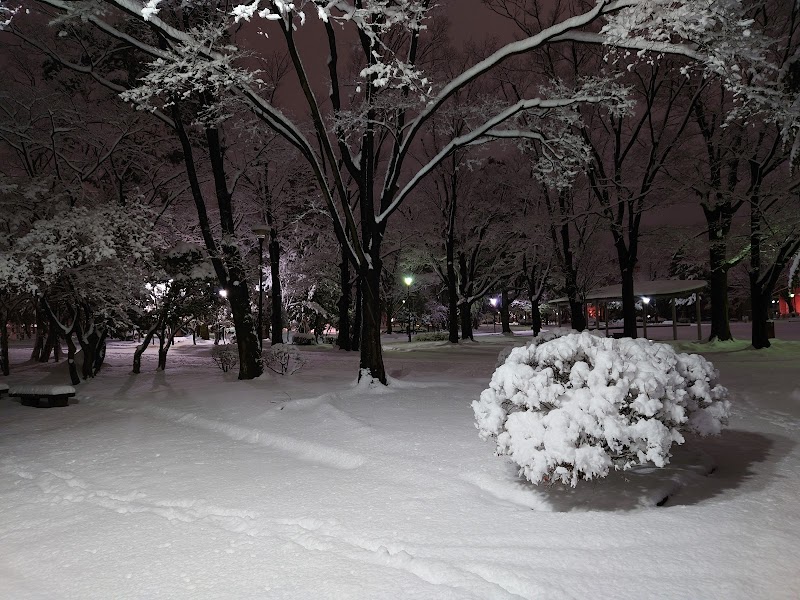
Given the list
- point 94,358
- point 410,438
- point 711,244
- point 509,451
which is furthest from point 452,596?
point 711,244

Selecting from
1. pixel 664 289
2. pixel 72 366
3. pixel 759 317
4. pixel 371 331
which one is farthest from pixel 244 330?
pixel 664 289

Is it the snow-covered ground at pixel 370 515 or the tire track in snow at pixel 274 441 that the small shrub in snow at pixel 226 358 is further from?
the snow-covered ground at pixel 370 515

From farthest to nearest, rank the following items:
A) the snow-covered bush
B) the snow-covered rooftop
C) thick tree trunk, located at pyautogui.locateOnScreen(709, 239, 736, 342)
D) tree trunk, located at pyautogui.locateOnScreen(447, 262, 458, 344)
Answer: the snow-covered rooftop
tree trunk, located at pyautogui.locateOnScreen(447, 262, 458, 344)
thick tree trunk, located at pyautogui.locateOnScreen(709, 239, 736, 342)
the snow-covered bush

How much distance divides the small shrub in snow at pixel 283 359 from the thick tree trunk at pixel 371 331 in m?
3.64

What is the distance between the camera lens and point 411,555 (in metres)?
3.63

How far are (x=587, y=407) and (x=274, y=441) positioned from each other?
14.8 ft

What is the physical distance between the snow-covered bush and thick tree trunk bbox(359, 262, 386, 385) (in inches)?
241

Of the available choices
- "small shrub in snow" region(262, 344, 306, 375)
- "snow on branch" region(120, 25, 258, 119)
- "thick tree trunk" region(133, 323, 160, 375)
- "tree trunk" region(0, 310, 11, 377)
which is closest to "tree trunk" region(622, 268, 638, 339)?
"small shrub in snow" region(262, 344, 306, 375)

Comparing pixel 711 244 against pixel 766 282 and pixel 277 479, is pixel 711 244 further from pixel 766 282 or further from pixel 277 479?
pixel 277 479

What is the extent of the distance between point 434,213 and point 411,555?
27.0m

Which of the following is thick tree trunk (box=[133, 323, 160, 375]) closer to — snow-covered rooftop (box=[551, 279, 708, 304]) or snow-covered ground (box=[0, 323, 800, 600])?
snow-covered ground (box=[0, 323, 800, 600])

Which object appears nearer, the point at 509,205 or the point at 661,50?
the point at 661,50

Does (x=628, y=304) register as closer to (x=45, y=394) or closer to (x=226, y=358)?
(x=226, y=358)

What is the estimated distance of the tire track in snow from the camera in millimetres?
6105
